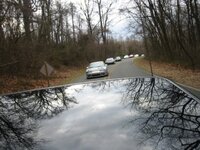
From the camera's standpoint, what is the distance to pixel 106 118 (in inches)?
112

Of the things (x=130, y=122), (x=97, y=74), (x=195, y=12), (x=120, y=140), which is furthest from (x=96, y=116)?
(x=195, y=12)

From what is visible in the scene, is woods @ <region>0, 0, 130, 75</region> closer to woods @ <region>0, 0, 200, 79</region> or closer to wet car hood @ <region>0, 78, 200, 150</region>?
woods @ <region>0, 0, 200, 79</region>

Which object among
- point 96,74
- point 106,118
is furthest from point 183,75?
point 106,118

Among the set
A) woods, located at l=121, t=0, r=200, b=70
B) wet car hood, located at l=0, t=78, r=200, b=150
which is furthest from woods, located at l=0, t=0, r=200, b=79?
wet car hood, located at l=0, t=78, r=200, b=150

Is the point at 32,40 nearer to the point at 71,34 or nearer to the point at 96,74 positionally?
the point at 96,74

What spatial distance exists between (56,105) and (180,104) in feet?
3.96

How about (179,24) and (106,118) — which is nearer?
(106,118)

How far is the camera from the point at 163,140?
7.53 ft

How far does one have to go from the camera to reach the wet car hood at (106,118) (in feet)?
7.71

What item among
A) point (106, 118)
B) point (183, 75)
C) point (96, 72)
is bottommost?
point (183, 75)

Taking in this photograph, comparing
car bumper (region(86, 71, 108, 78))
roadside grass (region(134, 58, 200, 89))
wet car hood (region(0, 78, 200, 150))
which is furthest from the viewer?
car bumper (region(86, 71, 108, 78))

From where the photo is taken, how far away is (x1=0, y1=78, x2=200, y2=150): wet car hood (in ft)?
7.71

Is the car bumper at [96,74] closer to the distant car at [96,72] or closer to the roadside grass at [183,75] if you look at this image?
the distant car at [96,72]

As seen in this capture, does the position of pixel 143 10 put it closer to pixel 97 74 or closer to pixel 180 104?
pixel 97 74
